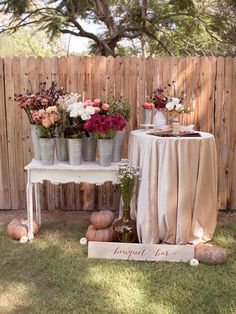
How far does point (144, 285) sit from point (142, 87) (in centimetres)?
208

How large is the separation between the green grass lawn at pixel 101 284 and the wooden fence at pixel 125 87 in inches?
42.8

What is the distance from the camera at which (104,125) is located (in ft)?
9.80

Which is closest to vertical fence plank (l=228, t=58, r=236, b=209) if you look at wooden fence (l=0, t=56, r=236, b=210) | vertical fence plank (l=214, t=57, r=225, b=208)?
wooden fence (l=0, t=56, r=236, b=210)

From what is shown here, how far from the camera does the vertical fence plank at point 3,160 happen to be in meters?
3.91

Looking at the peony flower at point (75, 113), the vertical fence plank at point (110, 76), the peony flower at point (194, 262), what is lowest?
the peony flower at point (194, 262)

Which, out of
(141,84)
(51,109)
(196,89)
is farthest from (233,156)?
(51,109)

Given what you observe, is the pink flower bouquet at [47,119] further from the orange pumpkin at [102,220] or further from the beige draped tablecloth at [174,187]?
the orange pumpkin at [102,220]

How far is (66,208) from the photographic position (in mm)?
4137

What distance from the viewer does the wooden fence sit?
3832 mm

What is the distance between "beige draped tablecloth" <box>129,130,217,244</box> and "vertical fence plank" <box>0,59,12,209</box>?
63.7 inches

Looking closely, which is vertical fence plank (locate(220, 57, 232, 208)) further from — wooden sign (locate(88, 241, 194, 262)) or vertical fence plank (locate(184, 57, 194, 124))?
wooden sign (locate(88, 241, 194, 262))

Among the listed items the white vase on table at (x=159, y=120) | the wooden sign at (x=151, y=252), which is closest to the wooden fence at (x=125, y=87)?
the white vase on table at (x=159, y=120)

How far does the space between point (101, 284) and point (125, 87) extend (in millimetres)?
2085

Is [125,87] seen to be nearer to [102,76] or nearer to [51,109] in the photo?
[102,76]
